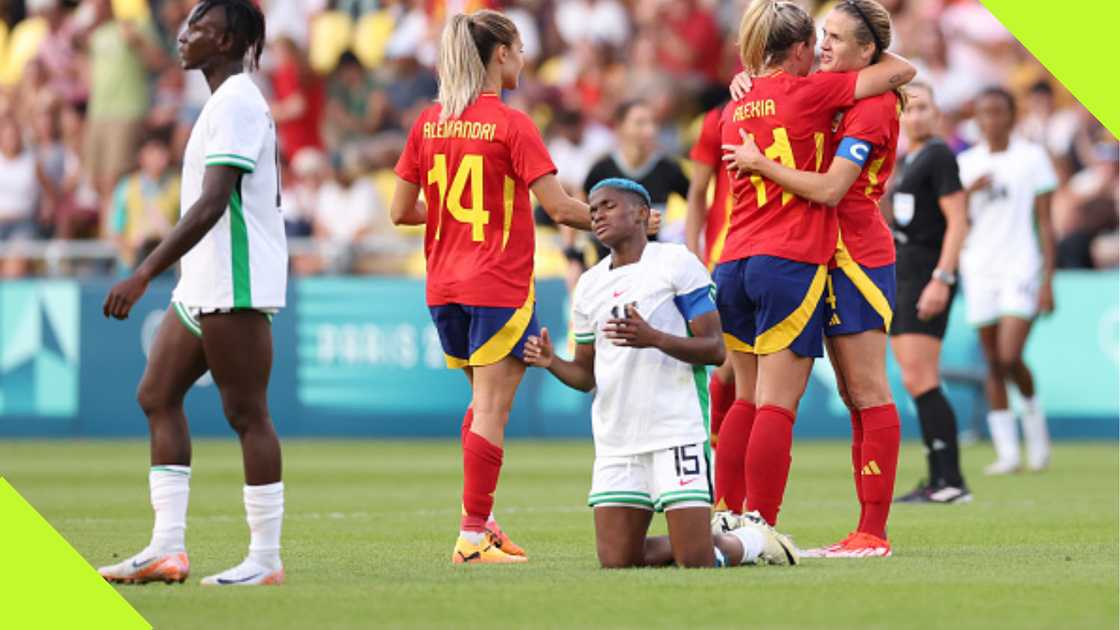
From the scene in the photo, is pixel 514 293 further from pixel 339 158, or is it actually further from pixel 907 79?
pixel 339 158

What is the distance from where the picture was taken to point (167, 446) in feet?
23.8

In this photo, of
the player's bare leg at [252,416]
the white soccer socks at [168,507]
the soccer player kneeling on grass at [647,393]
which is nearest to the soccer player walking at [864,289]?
the soccer player kneeling on grass at [647,393]

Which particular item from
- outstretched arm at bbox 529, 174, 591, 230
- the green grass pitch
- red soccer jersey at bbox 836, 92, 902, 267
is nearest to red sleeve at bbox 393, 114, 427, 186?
outstretched arm at bbox 529, 174, 591, 230

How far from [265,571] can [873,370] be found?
279cm

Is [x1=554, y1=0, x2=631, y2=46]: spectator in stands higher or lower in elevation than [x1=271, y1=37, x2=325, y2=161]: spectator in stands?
higher

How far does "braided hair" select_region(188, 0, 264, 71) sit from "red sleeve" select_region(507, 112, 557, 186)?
1.35m

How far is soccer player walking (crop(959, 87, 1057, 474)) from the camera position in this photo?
48.1 feet

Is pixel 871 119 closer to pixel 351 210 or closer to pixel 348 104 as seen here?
pixel 351 210

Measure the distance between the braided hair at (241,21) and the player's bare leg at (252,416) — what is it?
1.02 m

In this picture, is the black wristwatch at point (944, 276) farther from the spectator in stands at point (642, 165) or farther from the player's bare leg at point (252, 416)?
the player's bare leg at point (252, 416)

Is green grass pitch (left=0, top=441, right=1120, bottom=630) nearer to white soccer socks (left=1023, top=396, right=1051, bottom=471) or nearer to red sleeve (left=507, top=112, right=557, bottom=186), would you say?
white soccer socks (left=1023, top=396, right=1051, bottom=471)

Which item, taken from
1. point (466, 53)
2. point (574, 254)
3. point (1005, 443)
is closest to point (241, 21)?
point (466, 53)

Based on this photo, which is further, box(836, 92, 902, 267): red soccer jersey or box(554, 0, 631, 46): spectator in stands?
box(554, 0, 631, 46): spectator in stands

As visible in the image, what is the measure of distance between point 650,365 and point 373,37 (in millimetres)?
16449
